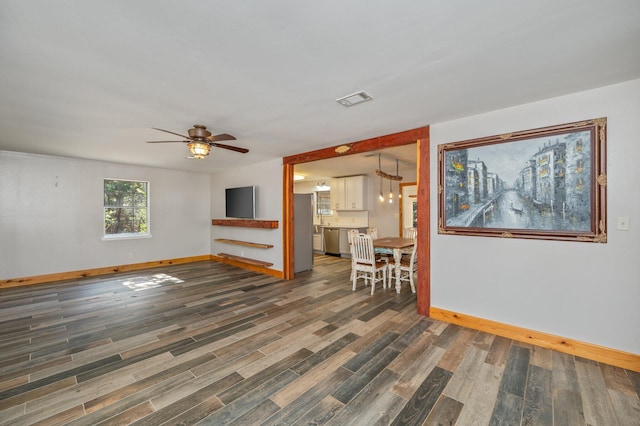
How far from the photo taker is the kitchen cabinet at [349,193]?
7672 mm

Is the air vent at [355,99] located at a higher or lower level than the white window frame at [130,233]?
higher

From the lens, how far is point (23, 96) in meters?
2.49

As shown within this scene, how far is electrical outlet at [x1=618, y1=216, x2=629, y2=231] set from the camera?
234 centimetres

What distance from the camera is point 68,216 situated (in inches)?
216

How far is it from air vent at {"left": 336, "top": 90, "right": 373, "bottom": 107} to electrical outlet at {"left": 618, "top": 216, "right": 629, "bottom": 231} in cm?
248

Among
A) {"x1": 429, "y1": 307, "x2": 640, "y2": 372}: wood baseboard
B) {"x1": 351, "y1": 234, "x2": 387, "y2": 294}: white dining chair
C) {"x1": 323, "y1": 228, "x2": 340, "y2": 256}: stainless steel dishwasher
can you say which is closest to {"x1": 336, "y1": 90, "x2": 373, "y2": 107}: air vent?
{"x1": 351, "y1": 234, "x2": 387, "y2": 294}: white dining chair

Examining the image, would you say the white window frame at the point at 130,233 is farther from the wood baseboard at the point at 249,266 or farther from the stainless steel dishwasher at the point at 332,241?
the stainless steel dishwasher at the point at 332,241

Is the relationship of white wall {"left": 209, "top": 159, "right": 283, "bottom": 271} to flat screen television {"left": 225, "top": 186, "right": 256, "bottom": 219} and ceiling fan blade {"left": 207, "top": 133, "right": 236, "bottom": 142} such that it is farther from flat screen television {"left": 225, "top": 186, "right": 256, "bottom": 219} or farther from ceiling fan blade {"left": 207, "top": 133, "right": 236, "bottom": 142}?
ceiling fan blade {"left": 207, "top": 133, "right": 236, "bottom": 142}

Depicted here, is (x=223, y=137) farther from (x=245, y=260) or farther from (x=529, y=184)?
(x=245, y=260)

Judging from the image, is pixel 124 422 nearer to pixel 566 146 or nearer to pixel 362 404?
pixel 362 404

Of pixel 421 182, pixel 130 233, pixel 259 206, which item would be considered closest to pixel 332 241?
pixel 259 206

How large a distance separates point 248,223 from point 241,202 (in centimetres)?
56

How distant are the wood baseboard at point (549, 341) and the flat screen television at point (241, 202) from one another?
438cm

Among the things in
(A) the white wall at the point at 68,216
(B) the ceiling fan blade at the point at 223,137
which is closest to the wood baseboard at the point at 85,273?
(A) the white wall at the point at 68,216
